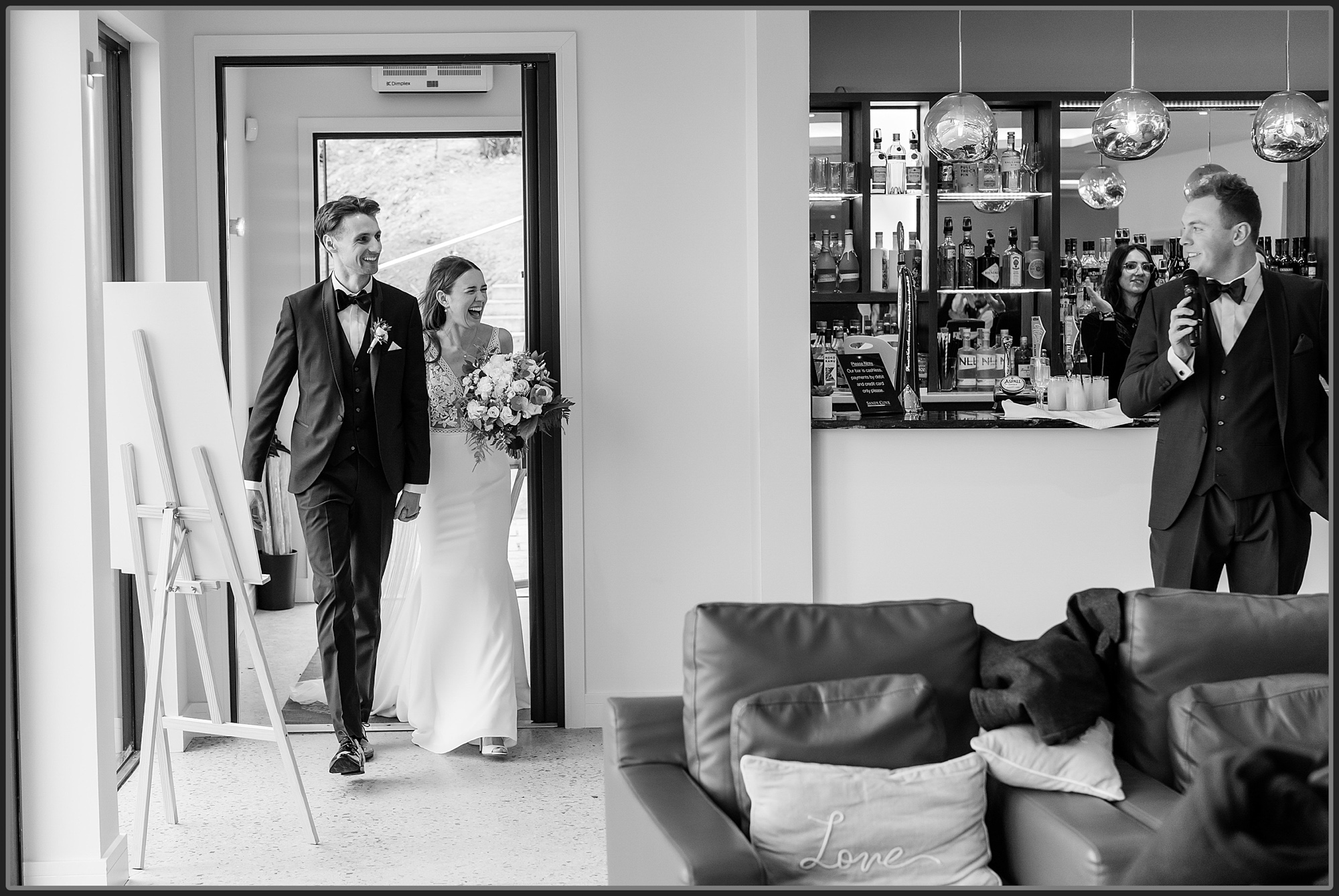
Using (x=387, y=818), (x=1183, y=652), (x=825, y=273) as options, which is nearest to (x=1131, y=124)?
(x=825, y=273)

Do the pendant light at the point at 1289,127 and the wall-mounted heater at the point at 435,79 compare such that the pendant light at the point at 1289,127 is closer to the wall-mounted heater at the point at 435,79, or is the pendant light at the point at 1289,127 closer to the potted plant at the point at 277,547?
the wall-mounted heater at the point at 435,79

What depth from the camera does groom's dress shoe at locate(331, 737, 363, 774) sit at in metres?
4.07

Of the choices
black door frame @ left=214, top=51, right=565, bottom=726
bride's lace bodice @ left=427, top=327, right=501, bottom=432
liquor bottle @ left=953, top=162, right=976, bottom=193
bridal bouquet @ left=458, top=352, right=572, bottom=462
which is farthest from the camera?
liquor bottle @ left=953, top=162, right=976, bottom=193

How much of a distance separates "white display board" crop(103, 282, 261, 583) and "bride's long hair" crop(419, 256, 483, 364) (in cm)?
127

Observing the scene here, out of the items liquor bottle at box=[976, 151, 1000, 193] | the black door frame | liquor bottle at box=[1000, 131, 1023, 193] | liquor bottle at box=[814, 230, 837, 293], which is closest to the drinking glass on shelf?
liquor bottle at box=[1000, 131, 1023, 193]

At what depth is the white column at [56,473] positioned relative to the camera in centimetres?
301

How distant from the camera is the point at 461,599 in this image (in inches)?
172

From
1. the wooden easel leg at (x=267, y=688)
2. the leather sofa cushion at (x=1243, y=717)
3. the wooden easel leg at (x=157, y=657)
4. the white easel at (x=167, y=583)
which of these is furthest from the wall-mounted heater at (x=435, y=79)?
the leather sofa cushion at (x=1243, y=717)

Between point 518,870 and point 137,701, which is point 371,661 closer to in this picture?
point 137,701

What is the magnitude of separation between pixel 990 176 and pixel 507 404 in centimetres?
373

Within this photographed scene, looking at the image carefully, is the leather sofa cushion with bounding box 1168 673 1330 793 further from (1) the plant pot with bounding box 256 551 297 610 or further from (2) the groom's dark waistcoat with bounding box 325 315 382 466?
(1) the plant pot with bounding box 256 551 297 610

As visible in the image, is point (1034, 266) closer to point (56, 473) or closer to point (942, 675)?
point (942, 675)

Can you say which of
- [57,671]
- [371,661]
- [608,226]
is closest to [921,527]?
[608,226]

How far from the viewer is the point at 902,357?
6.03 m
